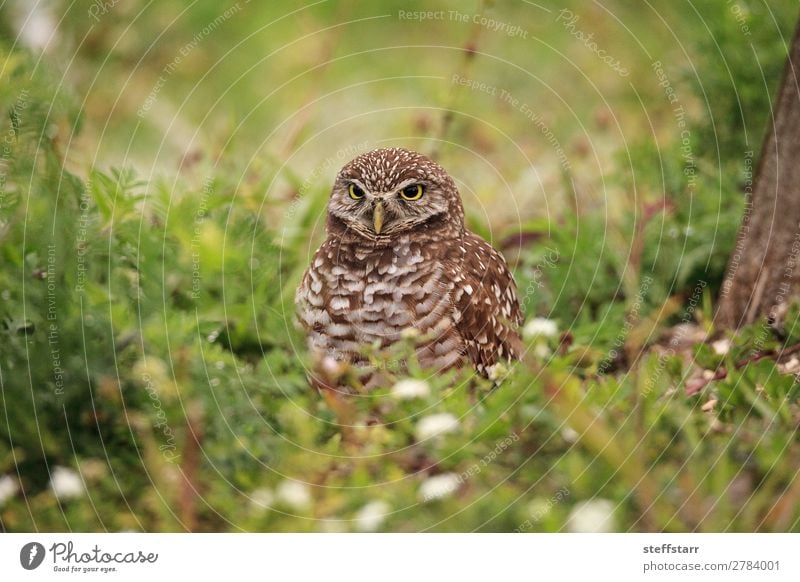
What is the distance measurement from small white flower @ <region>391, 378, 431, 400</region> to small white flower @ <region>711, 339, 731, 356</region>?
0.92 meters

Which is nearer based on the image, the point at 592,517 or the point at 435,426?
the point at 592,517

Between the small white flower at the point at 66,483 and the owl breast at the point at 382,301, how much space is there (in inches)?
28.9

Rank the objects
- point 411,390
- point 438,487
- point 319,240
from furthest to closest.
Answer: point 319,240
point 411,390
point 438,487

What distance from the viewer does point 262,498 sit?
6.70 ft

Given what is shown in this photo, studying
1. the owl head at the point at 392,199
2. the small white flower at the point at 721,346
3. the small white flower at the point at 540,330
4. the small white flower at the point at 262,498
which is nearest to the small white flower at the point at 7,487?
the small white flower at the point at 262,498

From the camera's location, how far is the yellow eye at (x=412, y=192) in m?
2.48

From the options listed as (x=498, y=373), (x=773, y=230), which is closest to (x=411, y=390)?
(x=498, y=373)

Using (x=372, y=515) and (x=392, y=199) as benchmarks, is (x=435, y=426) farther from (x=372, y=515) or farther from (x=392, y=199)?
(x=392, y=199)

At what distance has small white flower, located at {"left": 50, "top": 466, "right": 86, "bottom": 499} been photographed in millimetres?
2053

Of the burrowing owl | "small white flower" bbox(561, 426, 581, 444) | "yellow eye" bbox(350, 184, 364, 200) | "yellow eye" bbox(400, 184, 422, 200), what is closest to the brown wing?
the burrowing owl

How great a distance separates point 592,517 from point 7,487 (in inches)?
52.5
